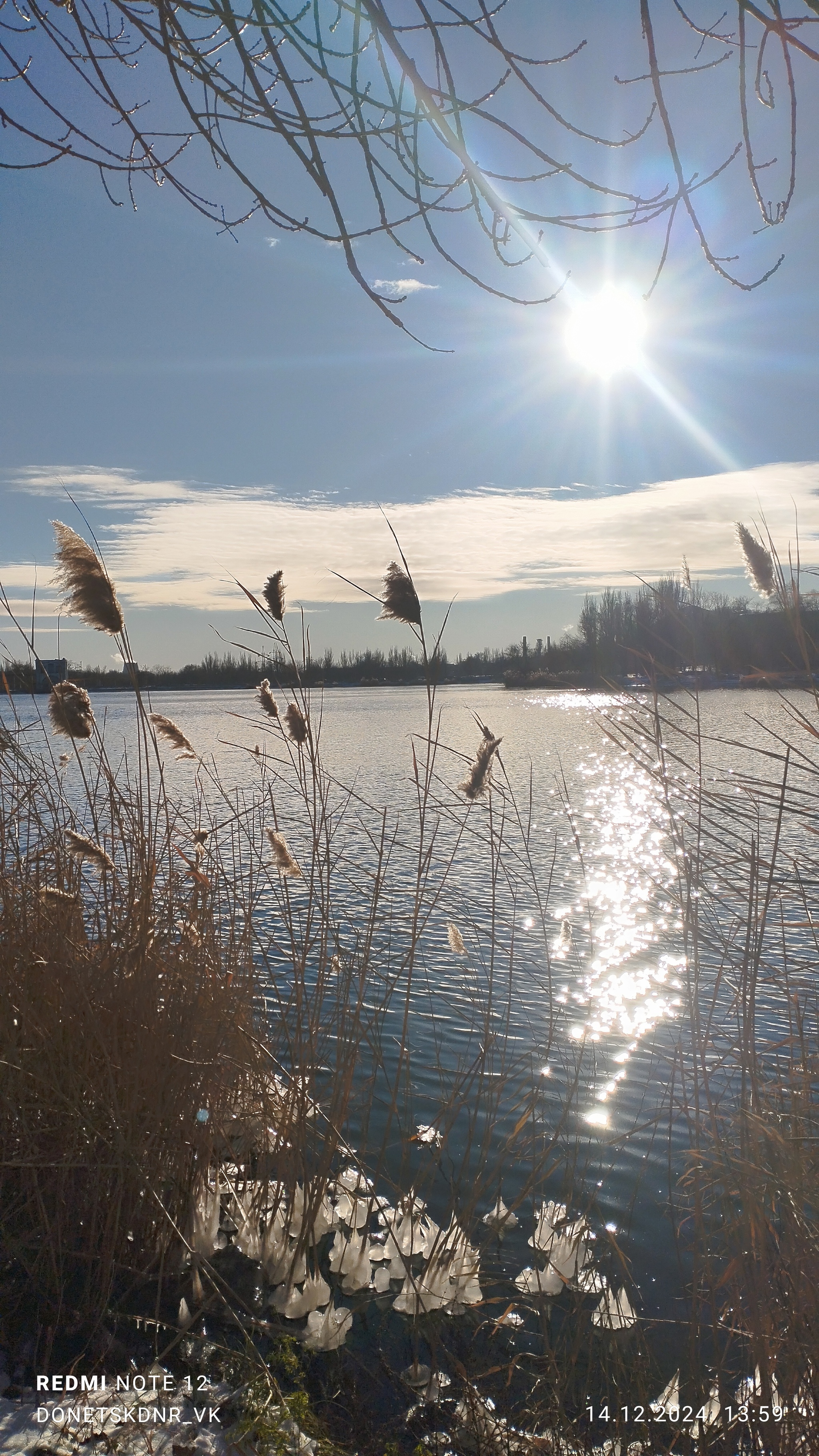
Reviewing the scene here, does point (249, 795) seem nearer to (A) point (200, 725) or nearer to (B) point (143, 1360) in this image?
(B) point (143, 1360)

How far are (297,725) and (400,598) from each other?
2.62 ft

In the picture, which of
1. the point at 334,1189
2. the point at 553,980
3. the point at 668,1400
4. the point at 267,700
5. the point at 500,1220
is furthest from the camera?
the point at 553,980

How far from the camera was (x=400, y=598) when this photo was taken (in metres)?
3.45

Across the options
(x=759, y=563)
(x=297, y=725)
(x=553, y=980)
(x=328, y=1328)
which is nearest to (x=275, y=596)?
(x=297, y=725)

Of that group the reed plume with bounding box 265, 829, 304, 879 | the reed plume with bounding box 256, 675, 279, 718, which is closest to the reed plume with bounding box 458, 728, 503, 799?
the reed plume with bounding box 265, 829, 304, 879

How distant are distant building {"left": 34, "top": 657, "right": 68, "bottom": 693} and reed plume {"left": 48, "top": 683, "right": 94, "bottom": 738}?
0.29 ft

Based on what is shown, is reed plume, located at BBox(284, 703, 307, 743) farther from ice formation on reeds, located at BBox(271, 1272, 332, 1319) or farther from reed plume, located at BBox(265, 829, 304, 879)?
ice formation on reeds, located at BBox(271, 1272, 332, 1319)

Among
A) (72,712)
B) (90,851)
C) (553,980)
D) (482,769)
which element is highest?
(72,712)

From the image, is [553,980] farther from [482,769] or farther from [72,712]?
[72,712]

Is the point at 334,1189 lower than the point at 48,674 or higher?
lower

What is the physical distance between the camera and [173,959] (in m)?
3.40

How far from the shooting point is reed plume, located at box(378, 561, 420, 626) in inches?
134

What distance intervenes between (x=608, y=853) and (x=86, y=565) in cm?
968

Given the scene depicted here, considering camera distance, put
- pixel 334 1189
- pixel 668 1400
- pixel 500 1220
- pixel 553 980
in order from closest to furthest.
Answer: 1. pixel 668 1400
2. pixel 334 1189
3. pixel 500 1220
4. pixel 553 980
